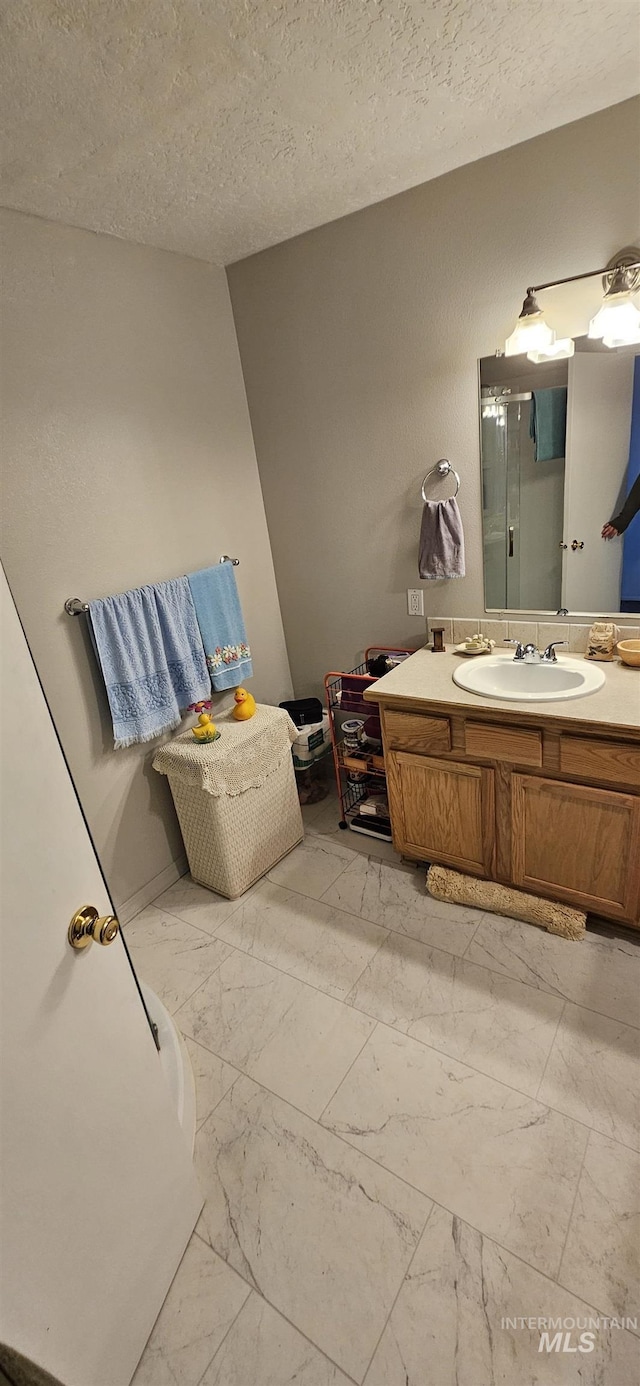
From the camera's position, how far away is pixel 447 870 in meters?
2.16

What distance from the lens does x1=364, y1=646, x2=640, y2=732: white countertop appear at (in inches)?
64.5

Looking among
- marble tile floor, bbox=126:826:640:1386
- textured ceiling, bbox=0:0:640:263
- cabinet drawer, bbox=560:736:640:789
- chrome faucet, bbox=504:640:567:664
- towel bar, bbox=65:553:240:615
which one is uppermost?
textured ceiling, bbox=0:0:640:263

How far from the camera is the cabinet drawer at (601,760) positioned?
1.62m

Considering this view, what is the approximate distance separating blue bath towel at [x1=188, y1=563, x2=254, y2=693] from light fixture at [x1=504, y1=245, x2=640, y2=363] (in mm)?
1341

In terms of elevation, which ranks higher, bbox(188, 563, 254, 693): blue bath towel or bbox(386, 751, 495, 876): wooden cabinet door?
bbox(188, 563, 254, 693): blue bath towel

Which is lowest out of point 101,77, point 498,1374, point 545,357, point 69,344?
point 498,1374

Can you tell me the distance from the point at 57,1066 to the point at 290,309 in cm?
261

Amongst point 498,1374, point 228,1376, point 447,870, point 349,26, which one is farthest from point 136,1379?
point 349,26

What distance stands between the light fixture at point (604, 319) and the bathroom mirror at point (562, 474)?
0.06m

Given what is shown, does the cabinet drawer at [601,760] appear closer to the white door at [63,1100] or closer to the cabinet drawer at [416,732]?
the cabinet drawer at [416,732]

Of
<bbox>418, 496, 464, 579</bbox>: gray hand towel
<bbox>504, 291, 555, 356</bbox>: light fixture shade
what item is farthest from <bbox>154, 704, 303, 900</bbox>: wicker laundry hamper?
<bbox>504, 291, 555, 356</bbox>: light fixture shade

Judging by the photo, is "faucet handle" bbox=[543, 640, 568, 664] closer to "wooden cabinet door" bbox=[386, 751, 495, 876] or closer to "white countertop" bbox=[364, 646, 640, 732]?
"white countertop" bbox=[364, 646, 640, 732]

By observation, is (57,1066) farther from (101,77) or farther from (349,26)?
(349,26)

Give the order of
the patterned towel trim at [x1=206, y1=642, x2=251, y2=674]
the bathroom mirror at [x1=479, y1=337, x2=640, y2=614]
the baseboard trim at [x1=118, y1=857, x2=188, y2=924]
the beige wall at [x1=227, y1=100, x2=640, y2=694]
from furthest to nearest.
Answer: the patterned towel trim at [x1=206, y1=642, x2=251, y2=674] → the baseboard trim at [x1=118, y1=857, x2=188, y2=924] → the bathroom mirror at [x1=479, y1=337, x2=640, y2=614] → the beige wall at [x1=227, y1=100, x2=640, y2=694]
